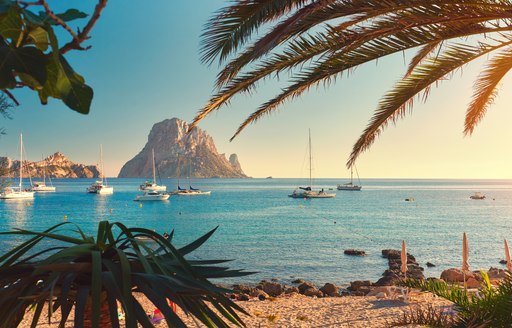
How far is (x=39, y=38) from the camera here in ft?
1.89

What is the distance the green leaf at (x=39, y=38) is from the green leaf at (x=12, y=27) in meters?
0.02

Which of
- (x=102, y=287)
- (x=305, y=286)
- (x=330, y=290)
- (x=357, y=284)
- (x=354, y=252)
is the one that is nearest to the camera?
(x=102, y=287)

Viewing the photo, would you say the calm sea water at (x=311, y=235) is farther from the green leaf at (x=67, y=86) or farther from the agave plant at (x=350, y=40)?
the green leaf at (x=67, y=86)

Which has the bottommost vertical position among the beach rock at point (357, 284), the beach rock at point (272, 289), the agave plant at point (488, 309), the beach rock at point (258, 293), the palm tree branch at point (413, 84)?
the beach rock at point (357, 284)

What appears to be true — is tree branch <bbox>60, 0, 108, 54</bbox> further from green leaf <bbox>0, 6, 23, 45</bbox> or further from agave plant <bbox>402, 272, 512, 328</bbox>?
agave plant <bbox>402, 272, 512, 328</bbox>

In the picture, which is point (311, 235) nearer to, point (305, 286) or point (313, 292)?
point (305, 286)

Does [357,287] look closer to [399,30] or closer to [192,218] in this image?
[399,30]

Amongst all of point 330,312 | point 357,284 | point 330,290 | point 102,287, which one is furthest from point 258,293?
point 102,287

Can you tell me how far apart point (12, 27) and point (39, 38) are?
0.04 m

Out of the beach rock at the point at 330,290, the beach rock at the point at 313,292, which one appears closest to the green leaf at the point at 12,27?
the beach rock at the point at 313,292

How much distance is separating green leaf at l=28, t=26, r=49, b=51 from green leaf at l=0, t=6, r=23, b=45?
2 cm

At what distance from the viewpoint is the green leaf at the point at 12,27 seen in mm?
558

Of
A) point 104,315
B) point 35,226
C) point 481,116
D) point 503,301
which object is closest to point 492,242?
point 481,116

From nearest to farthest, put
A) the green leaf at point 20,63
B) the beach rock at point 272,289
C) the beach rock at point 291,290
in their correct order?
the green leaf at point 20,63 < the beach rock at point 272,289 < the beach rock at point 291,290
